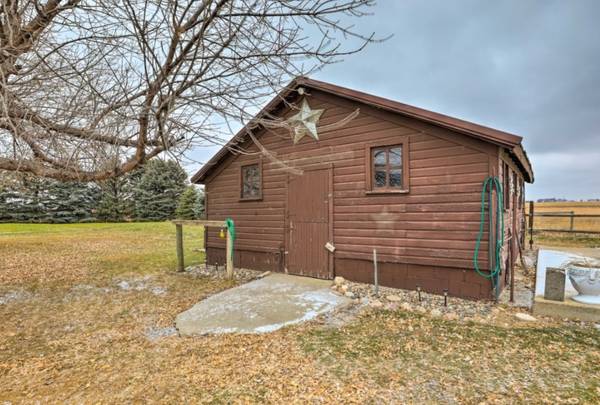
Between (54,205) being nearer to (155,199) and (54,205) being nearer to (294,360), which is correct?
(155,199)

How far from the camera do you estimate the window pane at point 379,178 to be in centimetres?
568

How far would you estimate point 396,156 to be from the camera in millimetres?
5543

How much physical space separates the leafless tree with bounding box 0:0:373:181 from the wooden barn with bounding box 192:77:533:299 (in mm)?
705

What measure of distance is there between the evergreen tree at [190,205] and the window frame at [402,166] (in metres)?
20.0

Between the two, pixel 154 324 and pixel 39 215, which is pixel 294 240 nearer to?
pixel 154 324

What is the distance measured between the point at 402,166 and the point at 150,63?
4.23 metres

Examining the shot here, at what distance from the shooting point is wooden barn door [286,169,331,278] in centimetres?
635

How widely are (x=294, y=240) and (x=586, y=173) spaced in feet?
80.4

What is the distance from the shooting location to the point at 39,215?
23016mm

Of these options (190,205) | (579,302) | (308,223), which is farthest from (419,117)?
(190,205)

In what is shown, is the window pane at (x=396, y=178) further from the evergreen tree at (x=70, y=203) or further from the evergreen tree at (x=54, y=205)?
the evergreen tree at (x=70, y=203)

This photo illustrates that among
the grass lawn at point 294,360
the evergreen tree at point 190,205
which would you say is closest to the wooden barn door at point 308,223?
the grass lawn at point 294,360

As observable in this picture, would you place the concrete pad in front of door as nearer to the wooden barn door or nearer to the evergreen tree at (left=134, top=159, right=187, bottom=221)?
the wooden barn door

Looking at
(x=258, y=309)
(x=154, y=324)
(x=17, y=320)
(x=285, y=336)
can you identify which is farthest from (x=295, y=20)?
(x=17, y=320)
